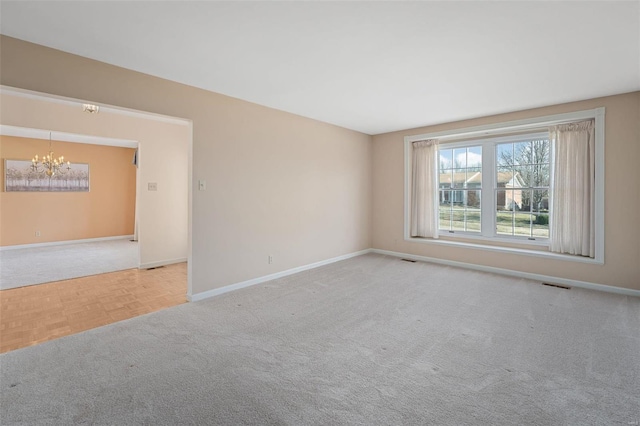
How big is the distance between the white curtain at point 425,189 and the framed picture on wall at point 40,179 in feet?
28.0

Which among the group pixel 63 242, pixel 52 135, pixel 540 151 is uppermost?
pixel 52 135

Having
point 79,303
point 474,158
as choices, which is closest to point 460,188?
point 474,158

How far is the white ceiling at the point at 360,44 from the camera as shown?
208 centimetres

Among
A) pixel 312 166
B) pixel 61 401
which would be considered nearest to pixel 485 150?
pixel 312 166

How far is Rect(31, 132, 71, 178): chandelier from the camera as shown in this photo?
692 cm

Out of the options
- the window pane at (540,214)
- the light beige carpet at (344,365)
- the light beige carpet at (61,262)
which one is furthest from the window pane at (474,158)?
the light beige carpet at (61,262)

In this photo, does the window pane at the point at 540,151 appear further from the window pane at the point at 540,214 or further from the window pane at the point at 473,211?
the window pane at the point at 473,211

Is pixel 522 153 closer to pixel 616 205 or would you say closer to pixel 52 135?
pixel 616 205

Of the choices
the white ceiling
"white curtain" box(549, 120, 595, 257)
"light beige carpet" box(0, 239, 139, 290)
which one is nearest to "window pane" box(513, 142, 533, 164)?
"white curtain" box(549, 120, 595, 257)

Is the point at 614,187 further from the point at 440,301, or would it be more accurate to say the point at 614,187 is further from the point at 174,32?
the point at 174,32

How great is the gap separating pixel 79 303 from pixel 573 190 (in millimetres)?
6871

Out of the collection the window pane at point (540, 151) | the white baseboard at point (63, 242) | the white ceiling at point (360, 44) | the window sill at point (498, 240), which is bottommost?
the white baseboard at point (63, 242)

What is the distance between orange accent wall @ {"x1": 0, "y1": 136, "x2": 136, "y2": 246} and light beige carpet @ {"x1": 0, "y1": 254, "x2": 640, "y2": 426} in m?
6.45

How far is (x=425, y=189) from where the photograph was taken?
5754mm
